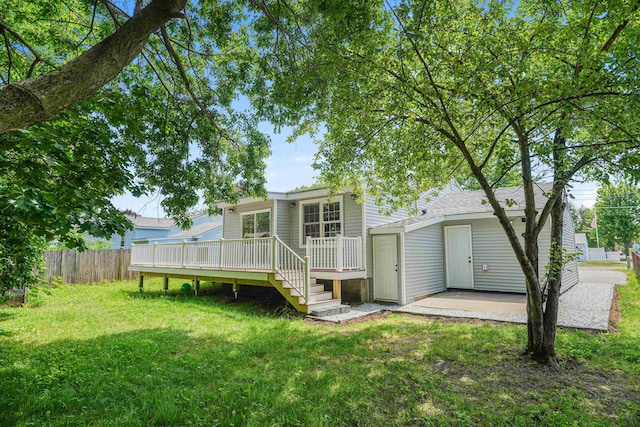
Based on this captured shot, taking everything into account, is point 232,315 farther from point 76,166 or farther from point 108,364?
point 76,166

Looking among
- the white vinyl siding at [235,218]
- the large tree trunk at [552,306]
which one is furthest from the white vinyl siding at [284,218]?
the large tree trunk at [552,306]

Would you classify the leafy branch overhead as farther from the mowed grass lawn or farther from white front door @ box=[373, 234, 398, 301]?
white front door @ box=[373, 234, 398, 301]

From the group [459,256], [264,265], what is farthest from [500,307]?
[264,265]

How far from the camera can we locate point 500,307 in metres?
8.72

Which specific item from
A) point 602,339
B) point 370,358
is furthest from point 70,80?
point 602,339

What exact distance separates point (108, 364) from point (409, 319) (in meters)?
5.94

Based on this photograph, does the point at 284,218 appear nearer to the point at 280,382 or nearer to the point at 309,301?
the point at 309,301

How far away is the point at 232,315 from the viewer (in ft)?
→ 27.8

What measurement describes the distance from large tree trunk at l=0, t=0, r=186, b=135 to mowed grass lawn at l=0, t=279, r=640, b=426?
107 inches

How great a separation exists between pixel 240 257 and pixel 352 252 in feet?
10.3

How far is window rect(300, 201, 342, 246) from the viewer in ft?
36.4

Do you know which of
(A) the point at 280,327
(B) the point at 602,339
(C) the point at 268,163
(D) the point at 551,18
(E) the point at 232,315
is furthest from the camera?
(E) the point at 232,315

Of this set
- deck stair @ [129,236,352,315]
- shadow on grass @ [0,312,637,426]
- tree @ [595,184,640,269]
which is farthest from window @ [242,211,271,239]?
tree @ [595,184,640,269]

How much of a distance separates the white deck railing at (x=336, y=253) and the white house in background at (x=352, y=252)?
28 millimetres
